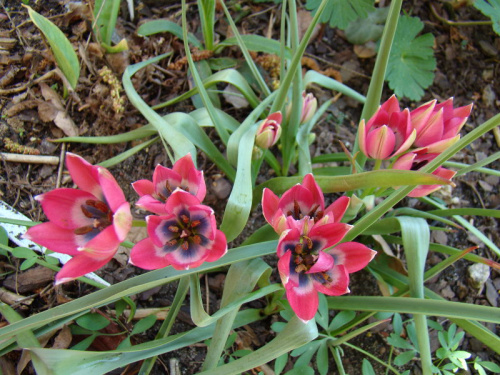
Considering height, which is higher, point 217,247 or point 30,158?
point 217,247

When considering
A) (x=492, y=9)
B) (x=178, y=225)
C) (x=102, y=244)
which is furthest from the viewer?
(x=492, y=9)

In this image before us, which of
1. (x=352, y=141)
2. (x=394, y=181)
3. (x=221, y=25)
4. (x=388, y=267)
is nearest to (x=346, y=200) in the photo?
(x=394, y=181)

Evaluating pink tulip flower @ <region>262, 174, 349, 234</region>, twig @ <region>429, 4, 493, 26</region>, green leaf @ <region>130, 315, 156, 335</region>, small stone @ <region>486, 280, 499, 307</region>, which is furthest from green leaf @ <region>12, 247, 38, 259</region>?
twig @ <region>429, 4, 493, 26</region>


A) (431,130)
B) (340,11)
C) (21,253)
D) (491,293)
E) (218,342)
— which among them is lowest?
→ (491,293)

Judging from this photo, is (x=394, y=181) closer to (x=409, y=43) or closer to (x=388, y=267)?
(x=388, y=267)

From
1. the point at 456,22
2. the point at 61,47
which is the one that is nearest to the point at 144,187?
the point at 61,47

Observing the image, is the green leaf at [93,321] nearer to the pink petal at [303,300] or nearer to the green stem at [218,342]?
the green stem at [218,342]

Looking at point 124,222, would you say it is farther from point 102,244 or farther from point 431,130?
point 431,130
